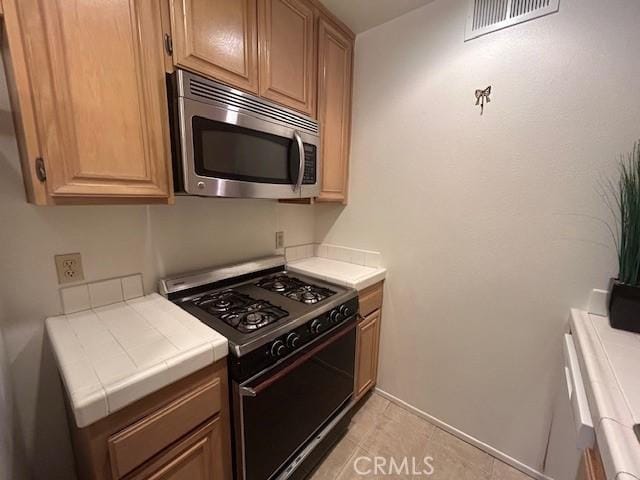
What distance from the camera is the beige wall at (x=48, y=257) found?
926mm

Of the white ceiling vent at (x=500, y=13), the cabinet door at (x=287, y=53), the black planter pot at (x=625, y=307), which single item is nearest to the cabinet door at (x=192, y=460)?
the cabinet door at (x=287, y=53)

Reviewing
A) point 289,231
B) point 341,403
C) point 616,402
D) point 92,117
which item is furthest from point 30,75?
point 341,403

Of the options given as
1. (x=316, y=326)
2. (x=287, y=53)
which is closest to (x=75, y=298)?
(x=316, y=326)

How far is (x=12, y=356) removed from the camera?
97 cm

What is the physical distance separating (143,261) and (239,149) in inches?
26.9

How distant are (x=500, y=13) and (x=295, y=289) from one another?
65.2 inches

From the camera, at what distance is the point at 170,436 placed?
0.80m

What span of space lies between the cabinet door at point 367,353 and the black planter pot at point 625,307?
3.53ft

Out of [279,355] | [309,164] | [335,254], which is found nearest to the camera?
[279,355]

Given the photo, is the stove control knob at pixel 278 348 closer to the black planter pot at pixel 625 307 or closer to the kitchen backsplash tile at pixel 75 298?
the kitchen backsplash tile at pixel 75 298

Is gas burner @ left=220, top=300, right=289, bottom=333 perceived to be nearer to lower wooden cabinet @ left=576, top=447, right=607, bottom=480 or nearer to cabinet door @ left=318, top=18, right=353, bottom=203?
cabinet door @ left=318, top=18, right=353, bottom=203

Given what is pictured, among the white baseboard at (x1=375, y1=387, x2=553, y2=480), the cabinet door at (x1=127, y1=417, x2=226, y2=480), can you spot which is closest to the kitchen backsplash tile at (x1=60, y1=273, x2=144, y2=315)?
the cabinet door at (x1=127, y1=417, x2=226, y2=480)

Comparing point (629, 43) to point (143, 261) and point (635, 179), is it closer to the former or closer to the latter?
point (635, 179)

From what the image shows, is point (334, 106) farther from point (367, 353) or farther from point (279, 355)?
point (367, 353)
